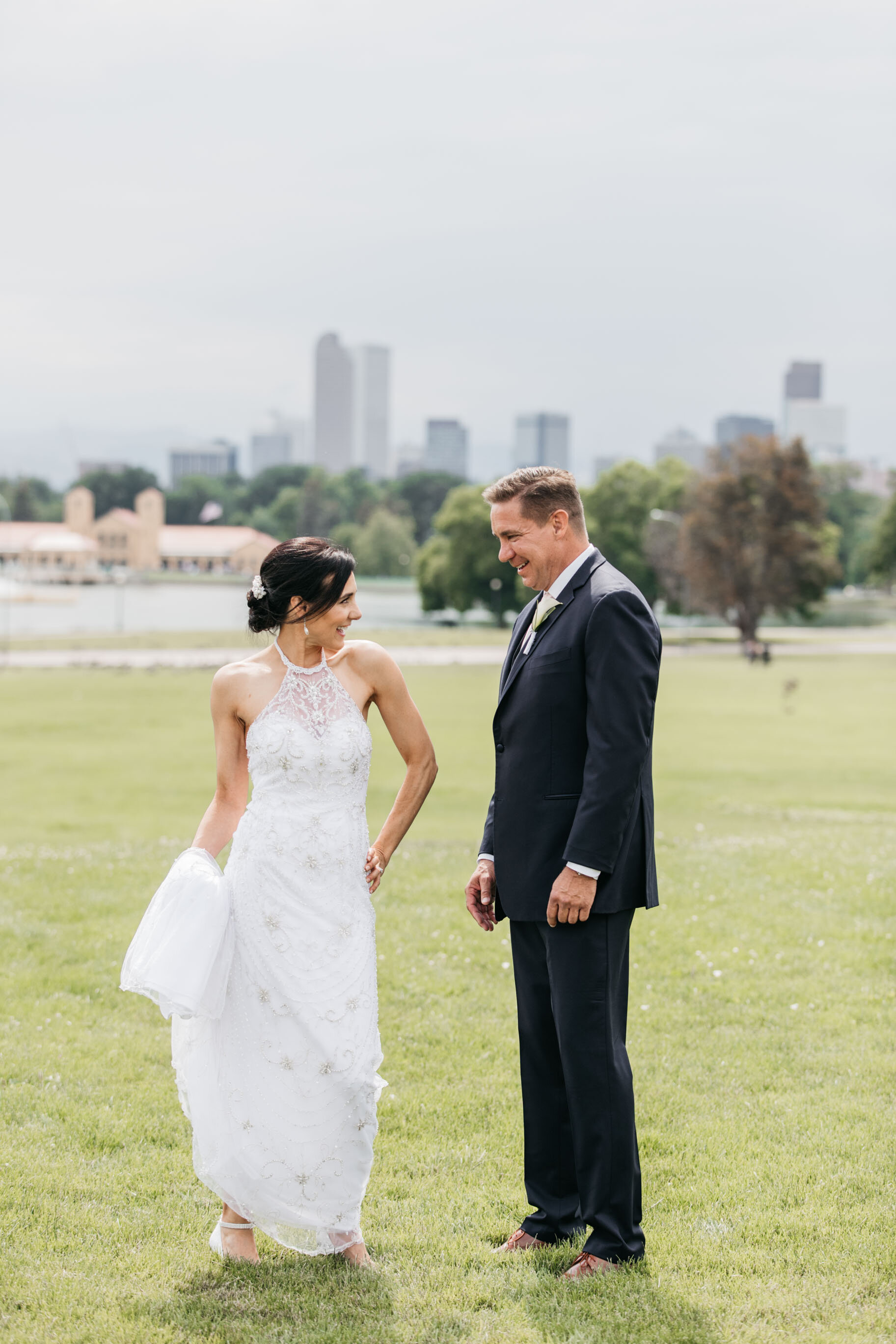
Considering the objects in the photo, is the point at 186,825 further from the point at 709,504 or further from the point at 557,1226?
the point at 709,504

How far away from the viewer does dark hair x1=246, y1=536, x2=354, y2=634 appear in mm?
4090

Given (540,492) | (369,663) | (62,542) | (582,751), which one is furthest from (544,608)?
(62,542)

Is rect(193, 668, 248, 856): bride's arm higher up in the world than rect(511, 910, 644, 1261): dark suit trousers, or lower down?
higher up

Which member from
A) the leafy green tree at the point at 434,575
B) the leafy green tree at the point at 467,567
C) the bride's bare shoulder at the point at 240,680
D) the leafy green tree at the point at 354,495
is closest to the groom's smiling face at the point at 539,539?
the bride's bare shoulder at the point at 240,680

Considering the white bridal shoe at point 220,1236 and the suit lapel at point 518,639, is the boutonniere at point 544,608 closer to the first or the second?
the suit lapel at point 518,639

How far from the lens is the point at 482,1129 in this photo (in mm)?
5297

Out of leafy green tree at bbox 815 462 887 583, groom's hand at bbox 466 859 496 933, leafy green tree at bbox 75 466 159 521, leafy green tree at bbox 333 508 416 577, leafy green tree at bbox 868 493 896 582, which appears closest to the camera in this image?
groom's hand at bbox 466 859 496 933

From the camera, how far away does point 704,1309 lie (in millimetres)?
3791

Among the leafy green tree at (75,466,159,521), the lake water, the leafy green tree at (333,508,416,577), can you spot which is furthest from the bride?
the leafy green tree at (75,466,159,521)

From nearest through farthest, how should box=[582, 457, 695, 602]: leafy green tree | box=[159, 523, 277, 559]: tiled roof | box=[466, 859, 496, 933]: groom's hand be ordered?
box=[466, 859, 496, 933]: groom's hand
box=[582, 457, 695, 602]: leafy green tree
box=[159, 523, 277, 559]: tiled roof

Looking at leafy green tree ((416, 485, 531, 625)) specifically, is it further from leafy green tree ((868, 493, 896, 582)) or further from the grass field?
the grass field

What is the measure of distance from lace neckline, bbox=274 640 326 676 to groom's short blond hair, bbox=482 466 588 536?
77 centimetres

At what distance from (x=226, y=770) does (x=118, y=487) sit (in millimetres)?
175369

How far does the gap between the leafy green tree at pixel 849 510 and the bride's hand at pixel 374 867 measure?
124 metres
